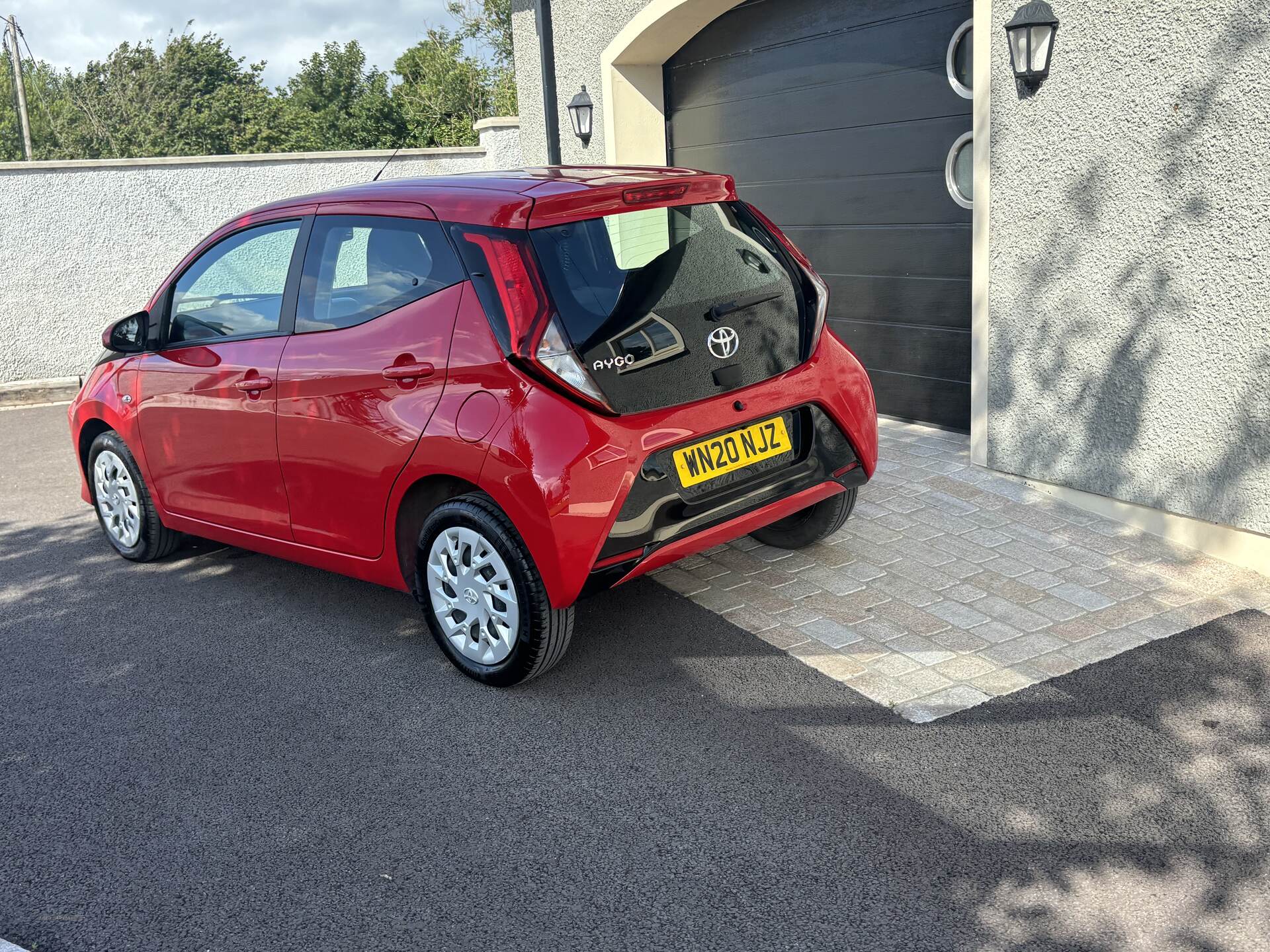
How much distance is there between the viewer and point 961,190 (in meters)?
6.65

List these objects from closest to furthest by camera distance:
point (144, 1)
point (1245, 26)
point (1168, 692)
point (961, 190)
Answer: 1. point (1168, 692)
2. point (1245, 26)
3. point (961, 190)
4. point (144, 1)

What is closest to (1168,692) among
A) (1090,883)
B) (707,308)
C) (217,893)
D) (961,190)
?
(1090,883)

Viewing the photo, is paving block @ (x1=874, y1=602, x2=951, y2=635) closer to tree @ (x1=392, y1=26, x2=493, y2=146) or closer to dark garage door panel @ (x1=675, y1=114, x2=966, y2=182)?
dark garage door panel @ (x1=675, y1=114, x2=966, y2=182)

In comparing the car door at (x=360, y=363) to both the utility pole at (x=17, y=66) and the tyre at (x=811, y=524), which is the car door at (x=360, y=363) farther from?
the utility pole at (x=17, y=66)

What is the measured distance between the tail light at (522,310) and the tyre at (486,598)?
53 centimetres

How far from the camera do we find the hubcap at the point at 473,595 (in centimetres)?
403

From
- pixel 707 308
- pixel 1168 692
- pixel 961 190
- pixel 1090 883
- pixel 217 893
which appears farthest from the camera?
pixel 961 190

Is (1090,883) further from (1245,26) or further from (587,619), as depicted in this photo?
(1245,26)

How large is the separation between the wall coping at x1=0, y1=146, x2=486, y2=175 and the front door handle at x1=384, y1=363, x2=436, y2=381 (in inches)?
295

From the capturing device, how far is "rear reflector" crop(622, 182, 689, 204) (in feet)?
13.5

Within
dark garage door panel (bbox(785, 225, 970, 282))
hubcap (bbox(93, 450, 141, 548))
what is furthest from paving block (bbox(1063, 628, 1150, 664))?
hubcap (bbox(93, 450, 141, 548))

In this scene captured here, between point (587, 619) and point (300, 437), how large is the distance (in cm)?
134

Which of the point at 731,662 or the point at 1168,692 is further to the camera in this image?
the point at 731,662

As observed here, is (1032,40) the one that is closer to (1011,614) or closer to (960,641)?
(1011,614)
